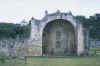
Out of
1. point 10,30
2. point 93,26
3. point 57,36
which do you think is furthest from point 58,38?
point 10,30

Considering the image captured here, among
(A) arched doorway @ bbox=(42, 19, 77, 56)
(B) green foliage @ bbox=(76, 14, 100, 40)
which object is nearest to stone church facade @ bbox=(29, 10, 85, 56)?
(A) arched doorway @ bbox=(42, 19, 77, 56)

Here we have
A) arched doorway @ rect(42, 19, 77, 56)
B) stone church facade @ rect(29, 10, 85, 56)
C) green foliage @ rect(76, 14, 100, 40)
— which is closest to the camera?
stone church facade @ rect(29, 10, 85, 56)

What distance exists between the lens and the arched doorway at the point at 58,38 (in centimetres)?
2347

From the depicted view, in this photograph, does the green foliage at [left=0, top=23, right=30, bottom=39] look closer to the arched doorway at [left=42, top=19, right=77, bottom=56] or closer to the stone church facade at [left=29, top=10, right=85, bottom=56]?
the arched doorway at [left=42, top=19, right=77, bottom=56]

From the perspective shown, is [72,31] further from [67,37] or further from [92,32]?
[92,32]

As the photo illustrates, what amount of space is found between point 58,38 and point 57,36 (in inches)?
9.6

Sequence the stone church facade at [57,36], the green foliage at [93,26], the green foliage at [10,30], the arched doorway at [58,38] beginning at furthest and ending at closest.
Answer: the green foliage at [10,30], the green foliage at [93,26], the arched doorway at [58,38], the stone church facade at [57,36]

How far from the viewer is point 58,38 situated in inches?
937

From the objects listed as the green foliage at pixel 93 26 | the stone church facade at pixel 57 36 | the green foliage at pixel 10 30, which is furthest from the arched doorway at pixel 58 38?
the green foliage at pixel 10 30

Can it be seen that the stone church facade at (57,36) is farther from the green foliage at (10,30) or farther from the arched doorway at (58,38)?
the green foliage at (10,30)

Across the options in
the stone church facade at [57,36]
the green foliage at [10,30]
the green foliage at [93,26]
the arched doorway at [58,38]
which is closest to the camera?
the stone church facade at [57,36]

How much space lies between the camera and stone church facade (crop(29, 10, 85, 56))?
69.9 feet

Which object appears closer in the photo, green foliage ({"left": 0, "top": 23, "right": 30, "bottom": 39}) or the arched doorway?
the arched doorway

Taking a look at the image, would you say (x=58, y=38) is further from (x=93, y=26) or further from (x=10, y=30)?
(x=10, y=30)
